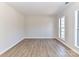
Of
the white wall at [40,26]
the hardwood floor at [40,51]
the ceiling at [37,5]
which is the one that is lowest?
the hardwood floor at [40,51]

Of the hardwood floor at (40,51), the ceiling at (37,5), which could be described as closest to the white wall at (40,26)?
the ceiling at (37,5)

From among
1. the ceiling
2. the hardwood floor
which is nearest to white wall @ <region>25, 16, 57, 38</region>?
the ceiling

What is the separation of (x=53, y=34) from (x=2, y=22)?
619 cm

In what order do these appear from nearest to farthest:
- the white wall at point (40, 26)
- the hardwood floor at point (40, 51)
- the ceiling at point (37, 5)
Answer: the hardwood floor at point (40, 51), the ceiling at point (37, 5), the white wall at point (40, 26)

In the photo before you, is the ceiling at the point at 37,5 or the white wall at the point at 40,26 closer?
the ceiling at the point at 37,5

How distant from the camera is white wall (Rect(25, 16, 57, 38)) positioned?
9.89m

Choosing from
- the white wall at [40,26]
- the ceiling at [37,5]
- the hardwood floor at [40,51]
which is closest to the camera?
the hardwood floor at [40,51]

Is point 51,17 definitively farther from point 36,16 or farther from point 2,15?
point 2,15

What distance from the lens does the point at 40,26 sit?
9.98 meters

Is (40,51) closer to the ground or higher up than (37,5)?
closer to the ground

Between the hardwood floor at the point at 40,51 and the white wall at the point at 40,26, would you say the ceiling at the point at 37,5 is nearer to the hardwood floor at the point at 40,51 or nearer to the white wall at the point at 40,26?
the hardwood floor at the point at 40,51

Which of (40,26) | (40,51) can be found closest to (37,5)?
(40,51)

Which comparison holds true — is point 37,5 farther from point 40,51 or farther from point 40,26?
point 40,26

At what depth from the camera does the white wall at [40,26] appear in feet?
32.4
